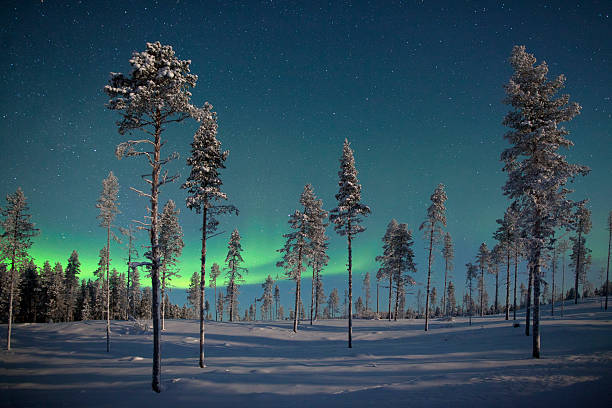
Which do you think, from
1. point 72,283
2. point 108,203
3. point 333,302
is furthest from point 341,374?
point 333,302

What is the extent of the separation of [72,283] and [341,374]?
77.6m

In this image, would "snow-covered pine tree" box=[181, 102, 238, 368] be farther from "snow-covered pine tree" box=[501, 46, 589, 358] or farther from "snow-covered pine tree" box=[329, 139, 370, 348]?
"snow-covered pine tree" box=[501, 46, 589, 358]

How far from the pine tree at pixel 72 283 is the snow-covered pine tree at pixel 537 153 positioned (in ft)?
274

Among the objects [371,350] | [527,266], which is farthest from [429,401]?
[371,350]

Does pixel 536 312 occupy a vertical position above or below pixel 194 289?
above

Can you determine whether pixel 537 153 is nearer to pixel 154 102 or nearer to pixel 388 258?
pixel 154 102

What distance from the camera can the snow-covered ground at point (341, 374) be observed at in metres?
10.0

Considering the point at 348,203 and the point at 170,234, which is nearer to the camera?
the point at 348,203

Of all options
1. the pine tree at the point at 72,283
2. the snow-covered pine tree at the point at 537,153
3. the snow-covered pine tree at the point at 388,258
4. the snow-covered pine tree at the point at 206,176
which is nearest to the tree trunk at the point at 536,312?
the snow-covered pine tree at the point at 537,153

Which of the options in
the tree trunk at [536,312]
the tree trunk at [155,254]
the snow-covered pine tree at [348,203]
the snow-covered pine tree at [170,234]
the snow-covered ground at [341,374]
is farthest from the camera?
the snow-covered pine tree at [170,234]

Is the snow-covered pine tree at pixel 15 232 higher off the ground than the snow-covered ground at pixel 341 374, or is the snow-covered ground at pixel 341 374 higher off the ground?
the snow-covered pine tree at pixel 15 232

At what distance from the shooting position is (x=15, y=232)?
30.2 meters

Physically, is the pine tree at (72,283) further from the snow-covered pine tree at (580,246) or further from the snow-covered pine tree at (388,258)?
the snow-covered pine tree at (580,246)

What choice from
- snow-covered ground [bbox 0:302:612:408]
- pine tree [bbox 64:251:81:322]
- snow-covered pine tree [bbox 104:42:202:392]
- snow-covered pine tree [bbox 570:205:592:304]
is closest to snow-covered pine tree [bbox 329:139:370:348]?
snow-covered ground [bbox 0:302:612:408]
